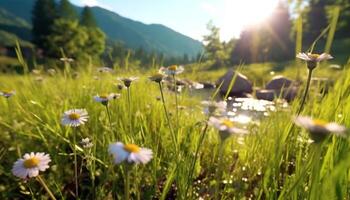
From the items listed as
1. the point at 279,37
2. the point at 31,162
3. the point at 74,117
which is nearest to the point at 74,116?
the point at 74,117

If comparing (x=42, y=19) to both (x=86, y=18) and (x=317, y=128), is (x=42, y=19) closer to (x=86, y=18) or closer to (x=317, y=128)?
(x=86, y=18)

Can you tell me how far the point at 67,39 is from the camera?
3428 cm

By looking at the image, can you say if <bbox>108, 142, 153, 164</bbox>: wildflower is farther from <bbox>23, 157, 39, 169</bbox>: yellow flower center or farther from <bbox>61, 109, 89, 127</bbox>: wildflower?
<bbox>61, 109, 89, 127</bbox>: wildflower

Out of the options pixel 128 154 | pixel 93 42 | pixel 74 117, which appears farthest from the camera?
pixel 93 42

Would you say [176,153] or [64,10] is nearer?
[176,153]

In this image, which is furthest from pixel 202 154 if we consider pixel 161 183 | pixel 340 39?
pixel 340 39

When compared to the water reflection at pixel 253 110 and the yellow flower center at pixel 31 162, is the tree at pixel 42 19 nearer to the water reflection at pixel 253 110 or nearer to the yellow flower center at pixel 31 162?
the water reflection at pixel 253 110

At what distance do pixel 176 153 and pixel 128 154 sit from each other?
1.22 feet

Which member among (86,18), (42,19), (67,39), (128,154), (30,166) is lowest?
(67,39)

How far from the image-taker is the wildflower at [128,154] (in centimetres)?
65

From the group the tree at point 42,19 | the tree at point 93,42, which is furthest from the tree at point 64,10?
the tree at point 93,42

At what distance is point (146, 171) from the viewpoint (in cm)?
160

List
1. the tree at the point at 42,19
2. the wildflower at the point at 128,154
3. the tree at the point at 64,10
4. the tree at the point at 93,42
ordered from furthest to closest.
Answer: the tree at the point at 93,42
the tree at the point at 64,10
the tree at the point at 42,19
the wildflower at the point at 128,154

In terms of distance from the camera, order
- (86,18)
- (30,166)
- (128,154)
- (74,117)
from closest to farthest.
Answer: (128,154) → (30,166) → (74,117) → (86,18)
